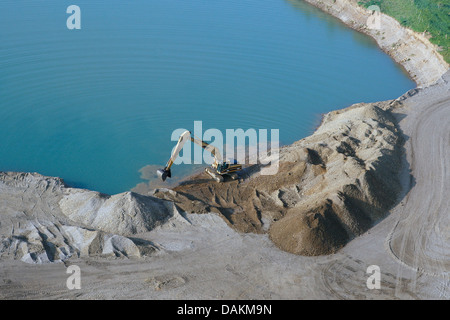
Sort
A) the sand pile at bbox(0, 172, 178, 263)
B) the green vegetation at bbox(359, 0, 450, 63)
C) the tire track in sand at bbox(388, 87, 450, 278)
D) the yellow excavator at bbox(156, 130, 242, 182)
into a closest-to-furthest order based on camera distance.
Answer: the sand pile at bbox(0, 172, 178, 263), the tire track in sand at bbox(388, 87, 450, 278), the yellow excavator at bbox(156, 130, 242, 182), the green vegetation at bbox(359, 0, 450, 63)

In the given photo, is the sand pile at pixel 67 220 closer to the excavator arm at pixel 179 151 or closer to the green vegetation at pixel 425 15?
the excavator arm at pixel 179 151

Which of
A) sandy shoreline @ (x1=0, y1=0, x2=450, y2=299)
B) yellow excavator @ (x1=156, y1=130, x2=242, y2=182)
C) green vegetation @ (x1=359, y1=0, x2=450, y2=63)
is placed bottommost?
sandy shoreline @ (x1=0, y1=0, x2=450, y2=299)

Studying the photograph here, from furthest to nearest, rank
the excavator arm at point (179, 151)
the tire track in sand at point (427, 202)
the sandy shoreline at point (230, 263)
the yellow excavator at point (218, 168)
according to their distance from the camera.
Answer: the yellow excavator at point (218, 168)
the excavator arm at point (179, 151)
the tire track in sand at point (427, 202)
the sandy shoreline at point (230, 263)

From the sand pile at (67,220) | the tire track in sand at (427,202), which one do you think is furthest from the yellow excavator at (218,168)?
the tire track in sand at (427,202)

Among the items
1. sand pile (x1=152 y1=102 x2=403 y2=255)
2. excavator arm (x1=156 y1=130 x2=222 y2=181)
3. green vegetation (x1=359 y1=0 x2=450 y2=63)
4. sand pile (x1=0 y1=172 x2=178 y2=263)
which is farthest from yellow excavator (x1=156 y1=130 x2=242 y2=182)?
green vegetation (x1=359 y1=0 x2=450 y2=63)

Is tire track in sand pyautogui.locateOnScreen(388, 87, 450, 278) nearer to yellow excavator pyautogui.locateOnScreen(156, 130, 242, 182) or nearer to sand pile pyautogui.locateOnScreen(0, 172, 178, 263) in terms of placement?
yellow excavator pyautogui.locateOnScreen(156, 130, 242, 182)

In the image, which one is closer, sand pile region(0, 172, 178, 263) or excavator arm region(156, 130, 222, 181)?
sand pile region(0, 172, 178, 263)
